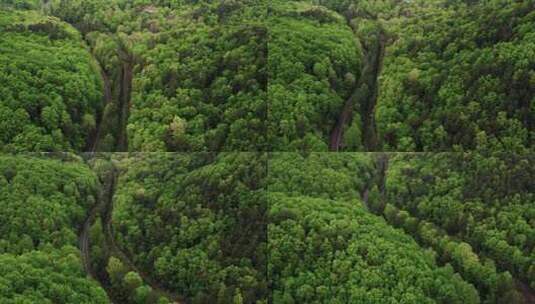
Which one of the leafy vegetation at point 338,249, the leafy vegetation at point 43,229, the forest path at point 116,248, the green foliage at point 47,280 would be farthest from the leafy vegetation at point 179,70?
the green foliage at point 47,280

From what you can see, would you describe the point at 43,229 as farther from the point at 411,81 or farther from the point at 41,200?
the point at 411,81

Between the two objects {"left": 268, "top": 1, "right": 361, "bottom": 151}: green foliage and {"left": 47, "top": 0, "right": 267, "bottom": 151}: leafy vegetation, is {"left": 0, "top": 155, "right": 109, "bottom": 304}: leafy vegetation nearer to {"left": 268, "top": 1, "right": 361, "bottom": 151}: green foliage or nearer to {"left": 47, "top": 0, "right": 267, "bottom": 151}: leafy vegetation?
{"left": 47, "top": 0, "right": 267, "bottom": 151}: leafy vegetation

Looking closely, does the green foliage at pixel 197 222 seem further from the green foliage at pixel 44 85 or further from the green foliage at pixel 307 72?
the green foliage at pixel 44 85

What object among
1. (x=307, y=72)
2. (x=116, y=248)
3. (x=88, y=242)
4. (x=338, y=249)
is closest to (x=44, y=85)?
(x=88, y=242)

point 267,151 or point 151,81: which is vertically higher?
point 151,81

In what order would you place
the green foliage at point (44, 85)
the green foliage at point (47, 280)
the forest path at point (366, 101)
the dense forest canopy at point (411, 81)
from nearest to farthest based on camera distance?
the green foliage at point (47, 280), the green foliage at point (44, 85), the dense forest canopy at point (411, 81), the forest path at point (366, 101)

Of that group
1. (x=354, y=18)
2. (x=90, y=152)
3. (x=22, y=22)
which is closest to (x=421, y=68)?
(x=354, y=18)

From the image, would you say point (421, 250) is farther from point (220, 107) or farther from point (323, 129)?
point (220, 107)
